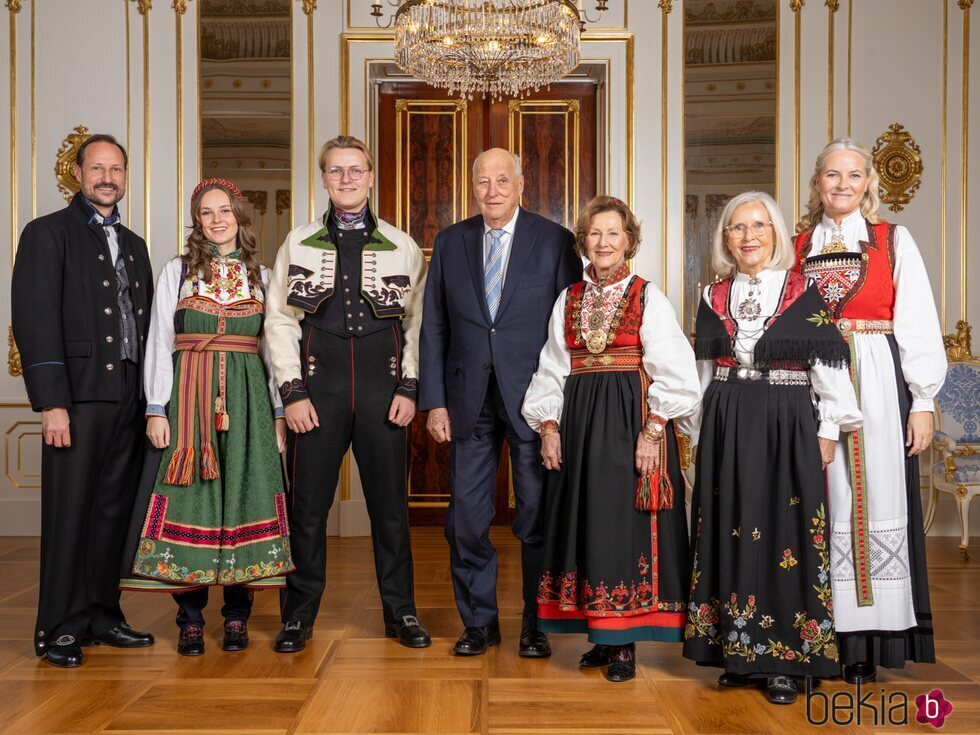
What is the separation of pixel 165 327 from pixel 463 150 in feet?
9.58

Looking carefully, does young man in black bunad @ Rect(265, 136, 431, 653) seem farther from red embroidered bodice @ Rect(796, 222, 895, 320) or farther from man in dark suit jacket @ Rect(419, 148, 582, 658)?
red embroidered bodice @ Rect(796, 222, 895, 320)

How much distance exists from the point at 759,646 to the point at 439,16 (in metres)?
2.93

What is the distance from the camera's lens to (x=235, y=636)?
296cm

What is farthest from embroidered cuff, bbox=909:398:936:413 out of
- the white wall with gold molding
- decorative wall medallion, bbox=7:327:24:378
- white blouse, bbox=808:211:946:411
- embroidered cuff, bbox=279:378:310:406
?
decorative wall medallion, bbox=7:327:24:378

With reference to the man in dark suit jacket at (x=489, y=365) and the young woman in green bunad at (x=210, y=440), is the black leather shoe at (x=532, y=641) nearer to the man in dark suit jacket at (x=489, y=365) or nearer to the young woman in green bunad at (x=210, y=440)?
the man in dark suit jacket at (x=489, y=365)

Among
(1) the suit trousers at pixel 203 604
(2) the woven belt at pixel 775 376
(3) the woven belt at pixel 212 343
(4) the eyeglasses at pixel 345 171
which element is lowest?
(1) the suit trousers at pixel 203 604

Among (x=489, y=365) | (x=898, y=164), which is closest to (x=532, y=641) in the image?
(x=489, y=365)

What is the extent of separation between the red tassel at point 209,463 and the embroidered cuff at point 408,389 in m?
0.61

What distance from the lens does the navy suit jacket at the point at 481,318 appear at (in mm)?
2855

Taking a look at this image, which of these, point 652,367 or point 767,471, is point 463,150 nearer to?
point 652,367

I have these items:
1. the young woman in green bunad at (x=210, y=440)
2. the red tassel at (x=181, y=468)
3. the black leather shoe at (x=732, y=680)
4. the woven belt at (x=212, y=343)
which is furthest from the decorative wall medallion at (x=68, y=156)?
the black leather shoe at (x=732, y=680)

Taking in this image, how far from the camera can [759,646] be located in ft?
8.00

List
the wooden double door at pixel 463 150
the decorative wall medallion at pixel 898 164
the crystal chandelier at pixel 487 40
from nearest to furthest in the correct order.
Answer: the crystal chandelier at pixel 487 40 < the decorative wall medallion at pixel 898 164 < the wooden double door at pixel 463 150

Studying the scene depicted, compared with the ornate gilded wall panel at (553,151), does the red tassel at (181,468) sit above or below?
below
